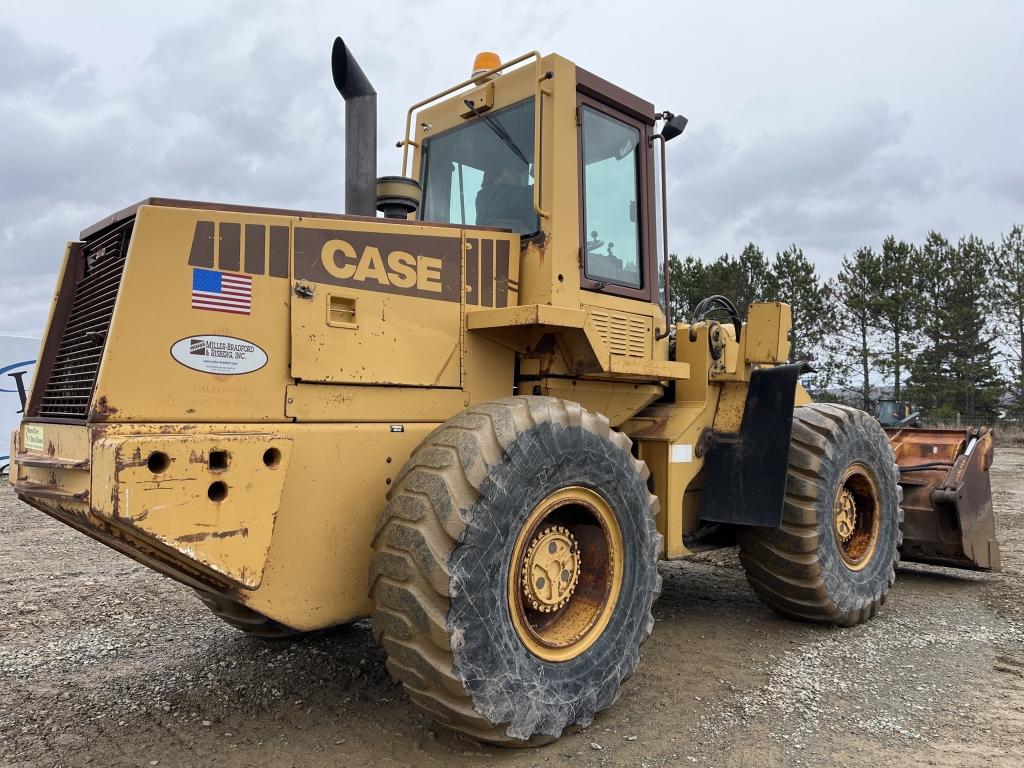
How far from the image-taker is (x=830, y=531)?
16.5 feet

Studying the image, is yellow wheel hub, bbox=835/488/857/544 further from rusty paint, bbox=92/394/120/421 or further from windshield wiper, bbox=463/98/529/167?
rusty paint, bbox=92/394/120/421

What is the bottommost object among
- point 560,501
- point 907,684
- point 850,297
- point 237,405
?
point 907,684

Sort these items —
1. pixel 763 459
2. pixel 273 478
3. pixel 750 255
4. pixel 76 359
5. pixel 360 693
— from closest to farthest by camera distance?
pixel 273 478, pixel 76 359, pixel 360 693, pixel 763 459, pixel 750 255

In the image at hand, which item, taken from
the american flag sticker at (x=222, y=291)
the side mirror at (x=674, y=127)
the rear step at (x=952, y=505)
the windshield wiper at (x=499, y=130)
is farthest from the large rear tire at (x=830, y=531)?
the american flag sticker at (x=222, y=291)

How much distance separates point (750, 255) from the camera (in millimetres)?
31984

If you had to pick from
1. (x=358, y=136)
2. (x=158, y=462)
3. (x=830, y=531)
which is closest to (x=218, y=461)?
(x=158, y=462)

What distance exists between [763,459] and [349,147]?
305 centimetres

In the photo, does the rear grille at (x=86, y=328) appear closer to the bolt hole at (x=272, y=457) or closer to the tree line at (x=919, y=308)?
the bolt hole at (x=272, y=457)

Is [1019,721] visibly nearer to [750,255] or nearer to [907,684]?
[907,684]

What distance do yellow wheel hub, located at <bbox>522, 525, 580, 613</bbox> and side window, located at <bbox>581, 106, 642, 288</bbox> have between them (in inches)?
59.7

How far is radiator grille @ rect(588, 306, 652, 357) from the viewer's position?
14.2ft

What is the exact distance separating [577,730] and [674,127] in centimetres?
344

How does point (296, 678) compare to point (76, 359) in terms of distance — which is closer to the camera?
point (76, 359)

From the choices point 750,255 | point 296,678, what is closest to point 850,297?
point 750,255
